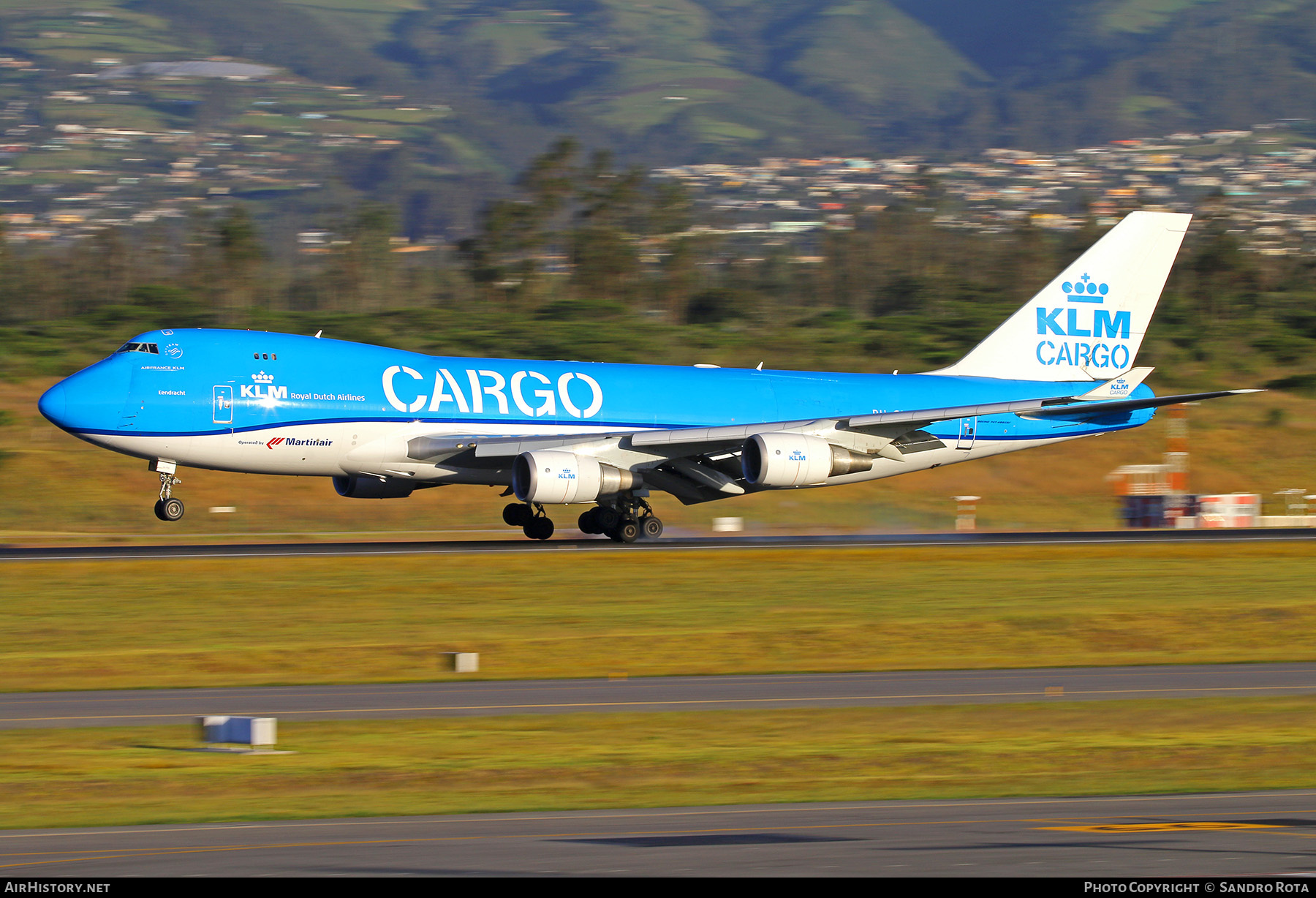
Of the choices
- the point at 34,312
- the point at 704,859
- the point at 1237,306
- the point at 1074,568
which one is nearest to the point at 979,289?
the point at 1237,306

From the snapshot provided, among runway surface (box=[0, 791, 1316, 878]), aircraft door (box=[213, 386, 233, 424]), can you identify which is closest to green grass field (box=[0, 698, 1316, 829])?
runway surface (box=[0, 791, 1316, 878])

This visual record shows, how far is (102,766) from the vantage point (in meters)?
16.8

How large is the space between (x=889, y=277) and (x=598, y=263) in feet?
104

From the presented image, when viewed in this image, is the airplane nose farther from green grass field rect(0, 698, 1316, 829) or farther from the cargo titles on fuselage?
green grass field rect(0, 698, 1316, 829)

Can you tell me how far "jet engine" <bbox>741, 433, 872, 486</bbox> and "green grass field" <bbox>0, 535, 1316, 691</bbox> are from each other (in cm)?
195

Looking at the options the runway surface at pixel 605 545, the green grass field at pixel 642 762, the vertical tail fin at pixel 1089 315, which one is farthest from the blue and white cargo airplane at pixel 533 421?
the green grass field at pixel 642 762

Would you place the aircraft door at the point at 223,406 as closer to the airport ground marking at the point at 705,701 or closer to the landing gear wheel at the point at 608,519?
the landing gear wheel at the point at 608,519

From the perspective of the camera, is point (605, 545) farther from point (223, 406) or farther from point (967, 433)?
point (967, 433)

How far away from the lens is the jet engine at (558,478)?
34.6 m

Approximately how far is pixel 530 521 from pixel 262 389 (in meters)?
8.31

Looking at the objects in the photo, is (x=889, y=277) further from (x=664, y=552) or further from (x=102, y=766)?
(x=102, y=766)

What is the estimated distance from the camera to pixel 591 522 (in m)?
39.2

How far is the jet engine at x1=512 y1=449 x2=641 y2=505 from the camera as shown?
34.6m

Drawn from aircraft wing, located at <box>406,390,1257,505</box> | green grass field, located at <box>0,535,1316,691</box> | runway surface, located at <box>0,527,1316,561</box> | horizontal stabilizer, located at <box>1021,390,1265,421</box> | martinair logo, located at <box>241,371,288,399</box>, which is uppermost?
martinair logo, located at <box>241,371,288,399</box>
